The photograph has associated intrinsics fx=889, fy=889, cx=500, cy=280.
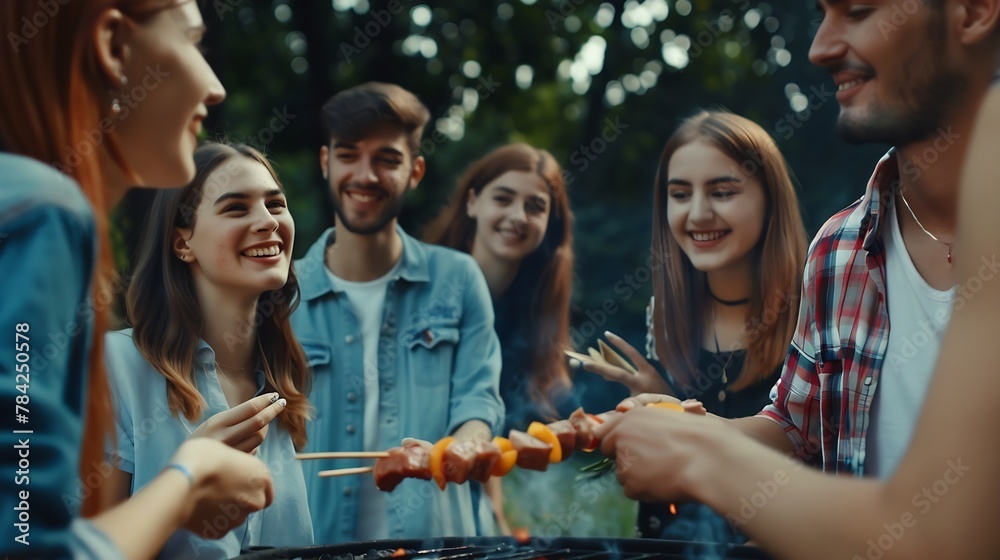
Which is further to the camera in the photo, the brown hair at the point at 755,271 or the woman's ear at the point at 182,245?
the brown hair at the point at 755,271

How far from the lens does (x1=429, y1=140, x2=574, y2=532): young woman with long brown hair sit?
4.84 metres

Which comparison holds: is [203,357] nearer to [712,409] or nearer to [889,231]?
[712,409]

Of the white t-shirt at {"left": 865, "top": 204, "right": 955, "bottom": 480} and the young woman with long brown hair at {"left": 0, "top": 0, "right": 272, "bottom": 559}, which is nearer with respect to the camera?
the young woman with long brown hair at {"left": 0, "top": 0, "right": 272, "bottom": 559}

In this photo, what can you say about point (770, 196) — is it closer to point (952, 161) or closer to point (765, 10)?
point (952, 161)

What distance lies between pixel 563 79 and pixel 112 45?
5216mm

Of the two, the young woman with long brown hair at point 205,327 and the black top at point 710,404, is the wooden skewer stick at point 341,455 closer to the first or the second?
the young woman with long brown hair at point 205,327

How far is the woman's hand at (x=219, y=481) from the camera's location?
2.06 m

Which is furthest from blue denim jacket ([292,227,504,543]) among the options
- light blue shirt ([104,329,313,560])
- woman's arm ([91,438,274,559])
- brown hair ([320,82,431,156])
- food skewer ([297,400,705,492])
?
woman's arm ([91,438,274,559])

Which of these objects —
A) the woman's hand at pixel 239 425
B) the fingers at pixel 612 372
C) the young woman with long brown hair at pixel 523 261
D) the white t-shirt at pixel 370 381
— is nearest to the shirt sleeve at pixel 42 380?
the woman's hand at pixel 239 425

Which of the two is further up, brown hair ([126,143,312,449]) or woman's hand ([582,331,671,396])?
brown hair ([126,143,312,449])

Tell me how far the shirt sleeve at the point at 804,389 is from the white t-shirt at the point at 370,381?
196 cm

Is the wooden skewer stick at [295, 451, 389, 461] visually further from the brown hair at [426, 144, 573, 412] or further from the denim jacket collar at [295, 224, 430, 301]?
the brown hair at [426, 144, 573, 412]

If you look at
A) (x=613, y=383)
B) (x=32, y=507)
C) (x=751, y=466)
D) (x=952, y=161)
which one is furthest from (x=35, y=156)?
(x=613, y=383)

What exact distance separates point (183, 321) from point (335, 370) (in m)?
1.16
